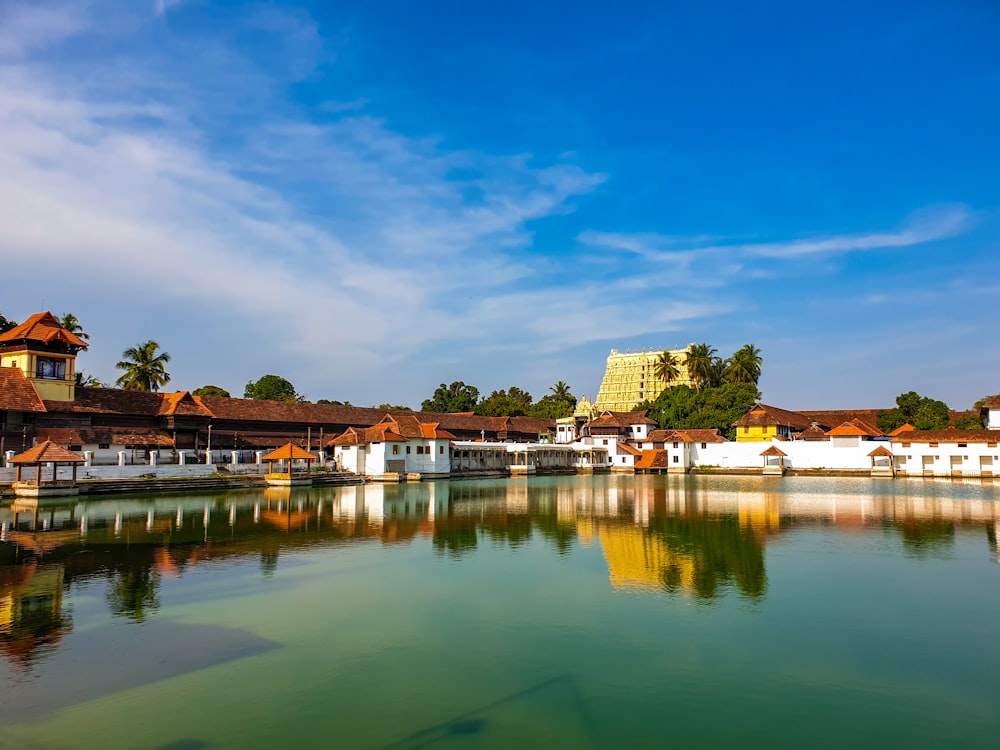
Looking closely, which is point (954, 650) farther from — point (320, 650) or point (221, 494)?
point (221, 494)

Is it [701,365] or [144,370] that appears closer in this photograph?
[144,370]

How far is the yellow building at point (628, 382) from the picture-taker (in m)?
112

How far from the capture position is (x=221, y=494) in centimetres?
3494

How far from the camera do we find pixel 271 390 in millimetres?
83188

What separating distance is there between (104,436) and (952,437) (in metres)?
55.2

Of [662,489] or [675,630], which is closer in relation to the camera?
[675,630]

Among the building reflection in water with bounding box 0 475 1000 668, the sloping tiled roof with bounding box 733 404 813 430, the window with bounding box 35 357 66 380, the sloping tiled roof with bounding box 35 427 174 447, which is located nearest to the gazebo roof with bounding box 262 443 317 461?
the building reflection in water with bounding box 0 475 1000 668

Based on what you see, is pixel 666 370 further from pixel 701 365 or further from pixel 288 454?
pixel 288 454

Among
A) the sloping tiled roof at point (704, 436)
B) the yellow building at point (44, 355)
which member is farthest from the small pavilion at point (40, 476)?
the sloping tiled roof at point (704, 436)

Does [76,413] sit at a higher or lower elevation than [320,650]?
higher

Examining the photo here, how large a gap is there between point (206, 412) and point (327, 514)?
22.0 metres

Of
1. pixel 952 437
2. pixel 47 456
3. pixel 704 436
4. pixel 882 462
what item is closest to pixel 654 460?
pixel 704 436

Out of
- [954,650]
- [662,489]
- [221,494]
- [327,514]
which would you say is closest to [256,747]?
[954,650]

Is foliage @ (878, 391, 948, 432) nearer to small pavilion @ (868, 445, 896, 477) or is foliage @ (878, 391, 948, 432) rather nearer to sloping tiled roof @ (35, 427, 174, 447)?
small pavilion @ (868, 445, 896, 477)
